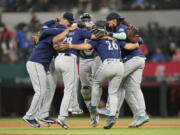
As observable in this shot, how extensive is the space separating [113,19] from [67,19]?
934 millimetres

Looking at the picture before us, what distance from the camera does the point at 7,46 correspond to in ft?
74.1

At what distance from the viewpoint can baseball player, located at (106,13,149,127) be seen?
1392 cm

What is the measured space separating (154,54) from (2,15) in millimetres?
Result: 6141

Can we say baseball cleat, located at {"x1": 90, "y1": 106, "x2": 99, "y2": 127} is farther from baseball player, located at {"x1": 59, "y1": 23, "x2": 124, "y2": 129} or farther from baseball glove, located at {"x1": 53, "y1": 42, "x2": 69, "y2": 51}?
baseball glove, located at {"x1": 53, "y1": 42, "x2": 69, "y2": 51}

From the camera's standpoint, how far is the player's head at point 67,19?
13641 mm

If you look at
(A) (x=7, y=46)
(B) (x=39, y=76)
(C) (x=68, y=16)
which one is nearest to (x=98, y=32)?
(C) (x=68, y=16)

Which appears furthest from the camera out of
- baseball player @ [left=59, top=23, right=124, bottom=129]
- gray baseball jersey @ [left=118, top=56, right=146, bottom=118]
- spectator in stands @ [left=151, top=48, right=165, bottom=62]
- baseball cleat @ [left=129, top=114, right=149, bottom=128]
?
spectator in stands @ [left=151, top=48, right=165, bottom=62]

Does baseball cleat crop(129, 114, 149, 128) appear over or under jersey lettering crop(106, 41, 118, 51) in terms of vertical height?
under

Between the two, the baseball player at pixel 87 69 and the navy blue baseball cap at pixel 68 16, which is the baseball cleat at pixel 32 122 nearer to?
the baseball player at pixel 87 69

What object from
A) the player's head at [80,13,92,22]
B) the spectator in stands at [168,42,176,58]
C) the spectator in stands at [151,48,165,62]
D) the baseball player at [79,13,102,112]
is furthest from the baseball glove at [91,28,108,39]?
the spectator in stands at [168,42,176,58]

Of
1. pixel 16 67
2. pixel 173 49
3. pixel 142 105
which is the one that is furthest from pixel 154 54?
pixel 142 105

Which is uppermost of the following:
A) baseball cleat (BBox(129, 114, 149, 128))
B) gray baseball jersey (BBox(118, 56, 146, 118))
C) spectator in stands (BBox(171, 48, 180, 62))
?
gray baseball jersey (BBox(118, 56, 146, 118))

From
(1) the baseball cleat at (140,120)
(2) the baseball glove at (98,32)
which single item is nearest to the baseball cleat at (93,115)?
(1) the baseball cleat at (140,120)

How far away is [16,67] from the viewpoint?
22.1m
